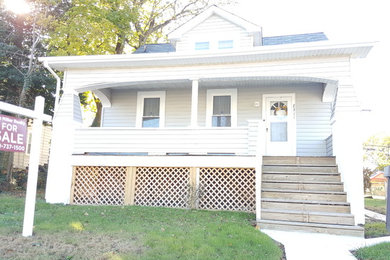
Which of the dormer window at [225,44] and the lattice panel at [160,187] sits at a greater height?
the dormer window at [225,44]

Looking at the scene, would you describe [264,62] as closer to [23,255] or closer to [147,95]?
[147,95]

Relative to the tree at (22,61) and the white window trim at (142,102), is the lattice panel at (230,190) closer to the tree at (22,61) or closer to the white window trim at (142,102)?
the white window trim at (142,102)

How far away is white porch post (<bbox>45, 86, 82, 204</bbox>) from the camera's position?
784cm

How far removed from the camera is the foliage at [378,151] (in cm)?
3491

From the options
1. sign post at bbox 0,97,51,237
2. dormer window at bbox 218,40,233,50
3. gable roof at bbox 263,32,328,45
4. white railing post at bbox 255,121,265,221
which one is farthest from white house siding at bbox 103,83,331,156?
sign post at bbox 0,97,51,237

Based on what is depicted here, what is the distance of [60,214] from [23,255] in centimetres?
269

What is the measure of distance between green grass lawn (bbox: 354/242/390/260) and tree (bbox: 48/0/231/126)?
11.8 m

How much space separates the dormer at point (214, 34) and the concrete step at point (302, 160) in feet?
12.5

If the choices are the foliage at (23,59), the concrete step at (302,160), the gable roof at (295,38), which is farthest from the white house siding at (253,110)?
the foliage at (23,59)

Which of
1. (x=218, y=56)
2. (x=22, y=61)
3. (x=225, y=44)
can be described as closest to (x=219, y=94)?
(x=225, y=44)

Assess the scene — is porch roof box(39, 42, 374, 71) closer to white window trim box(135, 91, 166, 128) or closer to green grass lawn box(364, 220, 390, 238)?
white window trim box(135, 91, 166, 128)

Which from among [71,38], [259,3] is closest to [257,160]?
[71,38]

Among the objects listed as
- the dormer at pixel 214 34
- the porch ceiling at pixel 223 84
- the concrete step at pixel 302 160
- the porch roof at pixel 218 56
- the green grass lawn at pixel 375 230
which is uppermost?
the dormer at pixel 214 34

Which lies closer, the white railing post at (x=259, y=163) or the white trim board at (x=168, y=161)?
the white railing post at (x=259, y=163)
